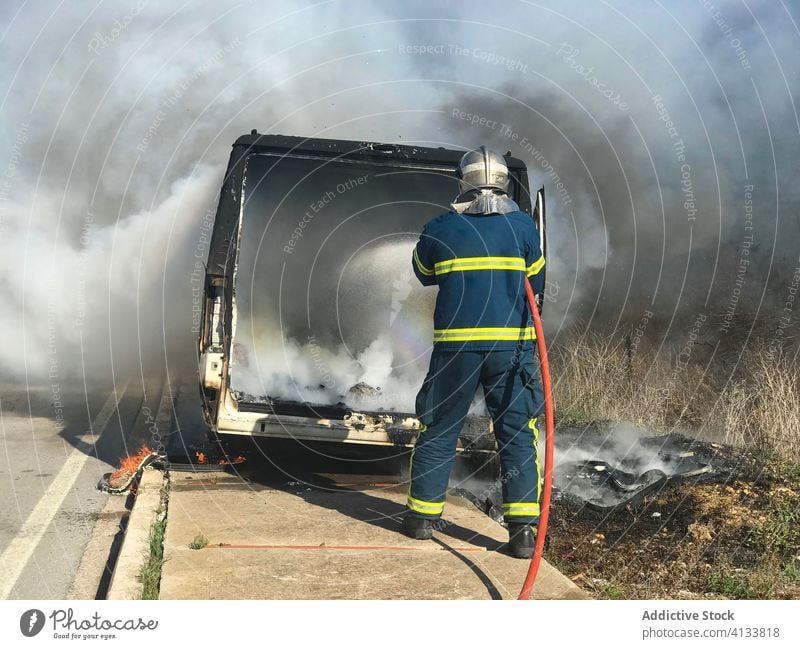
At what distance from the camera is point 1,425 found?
29.3 feet

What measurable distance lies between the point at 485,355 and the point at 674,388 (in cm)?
491

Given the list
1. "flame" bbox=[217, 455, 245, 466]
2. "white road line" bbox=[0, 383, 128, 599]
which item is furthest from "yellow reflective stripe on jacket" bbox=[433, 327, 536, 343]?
"flame" bbox=[217, 455, 245, 466]

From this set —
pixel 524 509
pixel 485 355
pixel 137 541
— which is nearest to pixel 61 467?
pixel 137 541

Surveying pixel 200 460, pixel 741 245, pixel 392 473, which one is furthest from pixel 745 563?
pixel 741 245

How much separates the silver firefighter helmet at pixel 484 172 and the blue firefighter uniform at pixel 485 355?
18cm

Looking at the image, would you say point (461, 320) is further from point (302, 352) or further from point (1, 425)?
point (1, 425)

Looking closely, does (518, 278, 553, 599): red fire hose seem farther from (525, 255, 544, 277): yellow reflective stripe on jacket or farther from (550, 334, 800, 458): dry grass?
(550, 334, 800, 458): dry grass

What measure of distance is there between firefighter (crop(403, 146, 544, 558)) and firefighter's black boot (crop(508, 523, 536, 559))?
0.02m

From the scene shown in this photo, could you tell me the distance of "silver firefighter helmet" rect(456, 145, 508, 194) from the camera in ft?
16.3

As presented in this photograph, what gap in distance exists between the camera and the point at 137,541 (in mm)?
4789

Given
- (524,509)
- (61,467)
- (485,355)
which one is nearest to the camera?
(524,509)

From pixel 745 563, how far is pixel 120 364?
10160 millimetres

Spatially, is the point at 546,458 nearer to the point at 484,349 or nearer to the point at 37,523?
the point at 484,349

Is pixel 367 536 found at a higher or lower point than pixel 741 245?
lower
